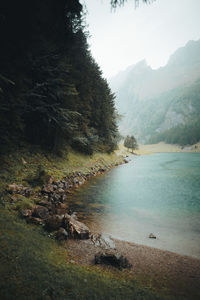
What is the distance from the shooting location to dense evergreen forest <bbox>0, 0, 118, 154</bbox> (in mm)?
7844

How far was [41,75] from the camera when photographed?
15758 millimetres

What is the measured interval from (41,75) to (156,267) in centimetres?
1790

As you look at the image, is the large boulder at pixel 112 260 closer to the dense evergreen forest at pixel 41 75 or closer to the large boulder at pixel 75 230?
the large boulder at pixel 75 230

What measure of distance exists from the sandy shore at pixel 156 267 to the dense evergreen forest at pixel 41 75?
27.6ft

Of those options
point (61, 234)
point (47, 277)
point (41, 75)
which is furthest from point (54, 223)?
point (41, 75)

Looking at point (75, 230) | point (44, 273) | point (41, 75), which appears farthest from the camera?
point (41, 75)

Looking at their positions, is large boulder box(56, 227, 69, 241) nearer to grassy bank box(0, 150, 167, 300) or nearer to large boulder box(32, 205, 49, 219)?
grassy bank box(0, 150, 167, 300)

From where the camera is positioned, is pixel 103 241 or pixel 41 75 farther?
pixel 41 75

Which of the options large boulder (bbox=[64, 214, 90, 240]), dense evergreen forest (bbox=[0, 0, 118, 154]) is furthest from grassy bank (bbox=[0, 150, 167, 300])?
dense evergreen forest (bbox=[0, 0, 118, 154])

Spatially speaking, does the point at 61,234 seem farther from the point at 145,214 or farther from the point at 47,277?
the point at 145,214

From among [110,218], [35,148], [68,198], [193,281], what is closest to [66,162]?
[35,148]

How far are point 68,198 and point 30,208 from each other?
4832 mm

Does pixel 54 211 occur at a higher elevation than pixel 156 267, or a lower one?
higher

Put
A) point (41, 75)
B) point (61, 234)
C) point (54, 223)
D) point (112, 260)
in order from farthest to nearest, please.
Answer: point (41, 75), point (54, 223), point (61, 234), point (112, 260)
